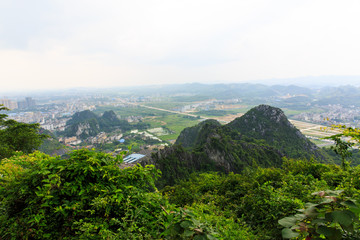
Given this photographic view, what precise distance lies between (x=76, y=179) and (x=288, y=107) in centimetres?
13249

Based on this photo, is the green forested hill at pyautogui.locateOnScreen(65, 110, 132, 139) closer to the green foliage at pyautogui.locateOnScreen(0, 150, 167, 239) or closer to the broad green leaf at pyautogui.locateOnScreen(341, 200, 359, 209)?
the green foliage at pyautogui.locateOnScreen(0, 150, 167, 239)

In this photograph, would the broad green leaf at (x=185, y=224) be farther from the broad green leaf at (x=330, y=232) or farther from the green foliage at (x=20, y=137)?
the green foliage at (x=20, y=137)

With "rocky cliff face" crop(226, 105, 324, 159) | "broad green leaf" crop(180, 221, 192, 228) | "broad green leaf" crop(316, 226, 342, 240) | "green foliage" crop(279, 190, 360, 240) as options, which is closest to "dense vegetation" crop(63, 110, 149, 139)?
"rocky cliff face" crop(226, 105, 324, 159)

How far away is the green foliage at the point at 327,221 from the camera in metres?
1.25

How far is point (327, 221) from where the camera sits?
1.31 m

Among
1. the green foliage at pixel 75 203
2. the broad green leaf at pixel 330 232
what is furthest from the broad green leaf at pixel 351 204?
the green foliage at pixel 75 203

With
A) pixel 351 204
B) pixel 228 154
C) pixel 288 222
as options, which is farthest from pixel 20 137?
pixel 228 154

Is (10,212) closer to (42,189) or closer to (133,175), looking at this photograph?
(42,189)

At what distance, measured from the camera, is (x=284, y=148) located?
33594mm

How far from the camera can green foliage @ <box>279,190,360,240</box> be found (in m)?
1.25

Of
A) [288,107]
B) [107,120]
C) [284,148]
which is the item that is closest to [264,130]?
[284,148]

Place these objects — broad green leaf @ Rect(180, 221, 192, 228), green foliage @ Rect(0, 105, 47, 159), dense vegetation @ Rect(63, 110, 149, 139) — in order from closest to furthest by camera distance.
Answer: broad green leaf @ Rect(180, 221, 192, 228)
green foliage @ Rect(0, 105, 47, 159)
dense vegetation @ Rect(63, 110, 149, 139)

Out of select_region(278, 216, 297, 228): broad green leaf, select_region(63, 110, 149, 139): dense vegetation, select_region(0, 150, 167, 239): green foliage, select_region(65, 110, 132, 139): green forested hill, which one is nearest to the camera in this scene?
select_region(278, 216, 297, 228): broad green leaf

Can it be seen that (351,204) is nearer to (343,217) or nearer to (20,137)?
(343,217)
